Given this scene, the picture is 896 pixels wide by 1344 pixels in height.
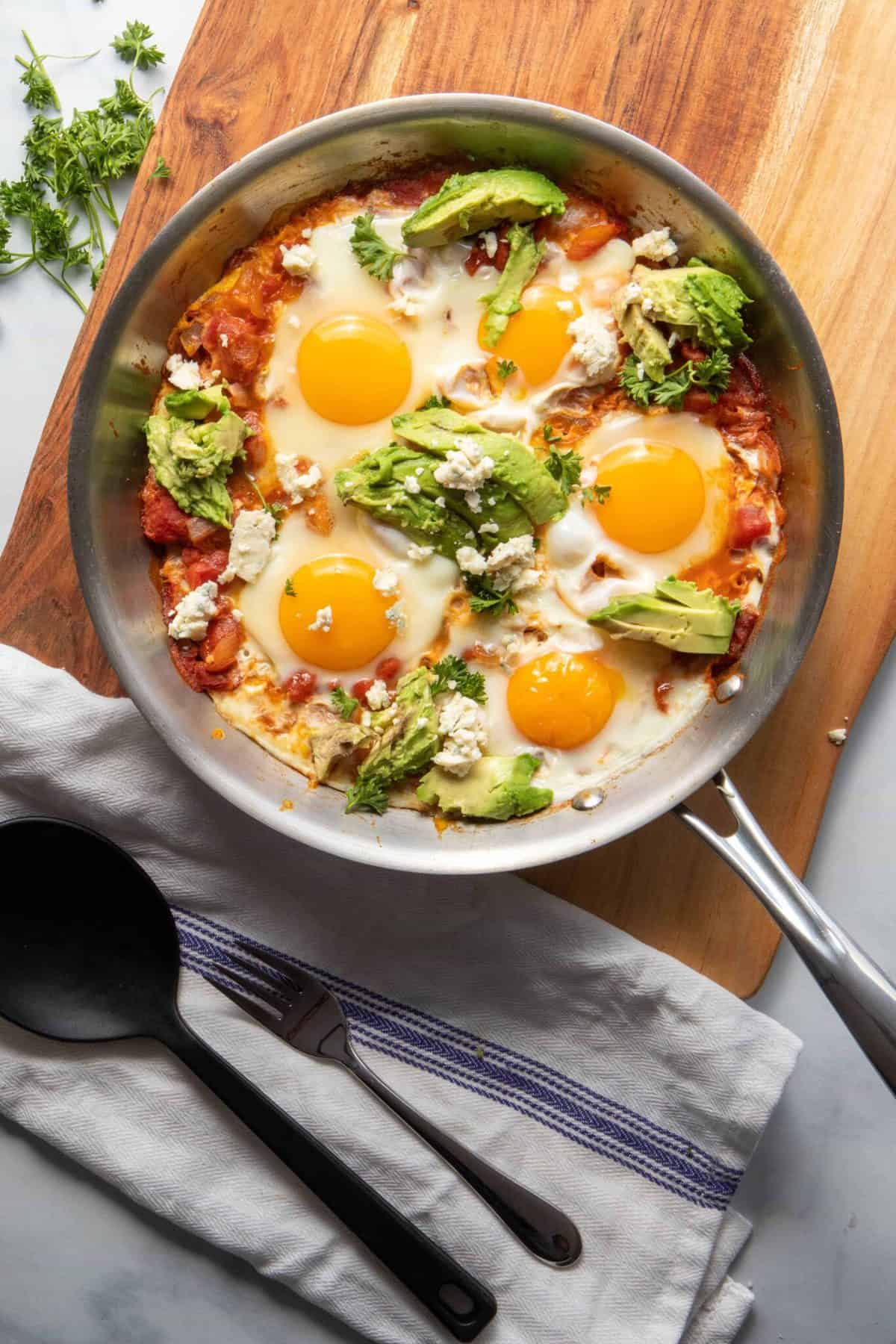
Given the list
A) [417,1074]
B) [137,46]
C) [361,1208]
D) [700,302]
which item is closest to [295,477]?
[700,302]

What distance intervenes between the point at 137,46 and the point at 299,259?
50.8 inches

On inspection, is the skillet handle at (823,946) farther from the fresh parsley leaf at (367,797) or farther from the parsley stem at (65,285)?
the parsley stem at (65,285)

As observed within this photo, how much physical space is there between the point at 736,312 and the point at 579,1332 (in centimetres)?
355

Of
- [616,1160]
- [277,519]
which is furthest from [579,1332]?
[277,519]

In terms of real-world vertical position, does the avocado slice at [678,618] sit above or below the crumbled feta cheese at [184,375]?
below

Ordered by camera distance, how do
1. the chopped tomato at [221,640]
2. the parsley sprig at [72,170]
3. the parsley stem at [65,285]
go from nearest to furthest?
1. the chopped tomato at [221,640]
2. the parsley sprig at [72,170]
3. the parsley stem at [65,285]

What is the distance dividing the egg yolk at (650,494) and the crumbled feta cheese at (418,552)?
0.60 meters

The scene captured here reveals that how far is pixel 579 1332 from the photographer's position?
11.6 feet

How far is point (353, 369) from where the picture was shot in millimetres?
3369

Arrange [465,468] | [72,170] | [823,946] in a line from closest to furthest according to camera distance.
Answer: [823,946]
[465,468]
[72,170]

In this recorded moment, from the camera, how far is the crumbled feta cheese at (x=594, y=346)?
130 inches

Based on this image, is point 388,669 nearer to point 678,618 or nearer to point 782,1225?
point 678,618

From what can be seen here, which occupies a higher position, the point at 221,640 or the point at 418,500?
the point at 418,500

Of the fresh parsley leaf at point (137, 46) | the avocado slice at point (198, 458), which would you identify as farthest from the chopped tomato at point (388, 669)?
the fresh parsley leaf at point (137, 46)
